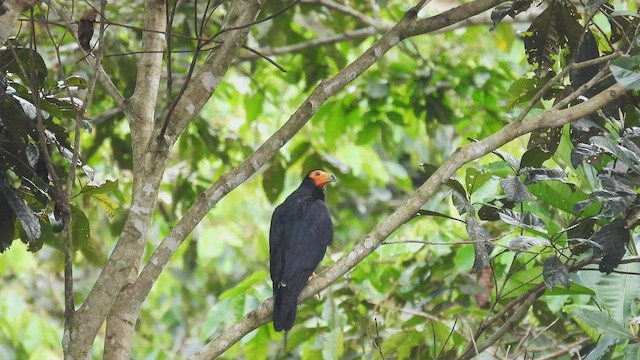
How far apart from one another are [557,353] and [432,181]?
1686 millimetres

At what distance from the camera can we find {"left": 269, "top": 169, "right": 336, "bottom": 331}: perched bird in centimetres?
414

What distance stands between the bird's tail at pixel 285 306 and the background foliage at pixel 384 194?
1.42 ft

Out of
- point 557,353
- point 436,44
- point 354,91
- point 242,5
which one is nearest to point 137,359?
point 354,91

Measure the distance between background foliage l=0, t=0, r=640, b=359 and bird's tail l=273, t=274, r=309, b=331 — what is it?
1.42ft

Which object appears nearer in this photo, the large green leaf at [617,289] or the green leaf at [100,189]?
the green leaf at [100,189]

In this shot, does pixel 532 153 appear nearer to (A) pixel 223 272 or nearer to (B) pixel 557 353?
(B) pixel 557 353

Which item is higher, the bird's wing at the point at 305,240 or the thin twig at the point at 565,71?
the bird's wing at the point at 305,240

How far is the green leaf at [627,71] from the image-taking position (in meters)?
2.76

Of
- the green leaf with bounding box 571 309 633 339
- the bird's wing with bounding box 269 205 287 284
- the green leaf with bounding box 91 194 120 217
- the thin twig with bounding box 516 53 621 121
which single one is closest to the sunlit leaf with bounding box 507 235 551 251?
the green leaf with bounding box 571 309 633 339

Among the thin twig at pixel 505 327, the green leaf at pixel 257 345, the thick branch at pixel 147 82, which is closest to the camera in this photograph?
the thick branch at pixel 147 82

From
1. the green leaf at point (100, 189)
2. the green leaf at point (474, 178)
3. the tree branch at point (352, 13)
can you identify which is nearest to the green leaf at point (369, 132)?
the tree branch at point (352, 13)

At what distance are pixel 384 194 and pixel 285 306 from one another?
6.11 m

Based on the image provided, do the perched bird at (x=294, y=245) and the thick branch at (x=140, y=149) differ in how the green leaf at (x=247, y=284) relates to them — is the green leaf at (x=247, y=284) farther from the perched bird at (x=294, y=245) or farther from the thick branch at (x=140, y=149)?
the thick branch at (x=140, y=149)

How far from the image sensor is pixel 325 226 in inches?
193
